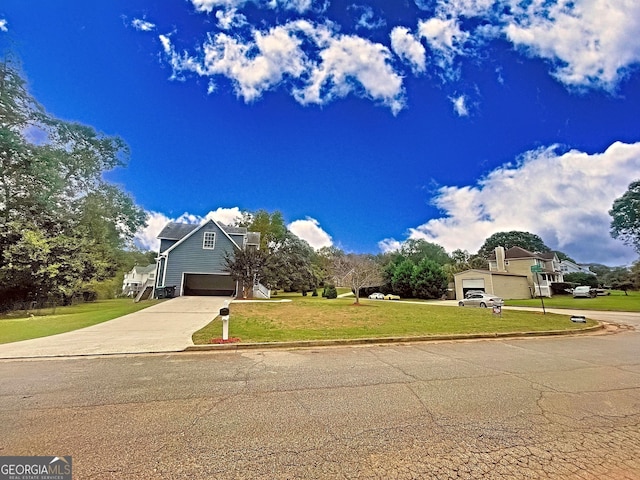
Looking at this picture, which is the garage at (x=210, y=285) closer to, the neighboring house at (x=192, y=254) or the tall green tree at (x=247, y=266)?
the neighboring house at (x=192, y=254)

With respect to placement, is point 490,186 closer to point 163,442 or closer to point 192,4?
point 192,4

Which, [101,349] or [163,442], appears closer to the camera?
[163,442]

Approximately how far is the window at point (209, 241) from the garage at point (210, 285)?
13.3 ft

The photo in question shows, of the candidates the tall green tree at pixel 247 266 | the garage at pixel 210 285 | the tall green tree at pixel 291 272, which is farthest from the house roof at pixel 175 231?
the tall green tree at pixel 291 272

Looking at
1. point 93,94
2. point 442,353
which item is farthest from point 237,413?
point 93,94

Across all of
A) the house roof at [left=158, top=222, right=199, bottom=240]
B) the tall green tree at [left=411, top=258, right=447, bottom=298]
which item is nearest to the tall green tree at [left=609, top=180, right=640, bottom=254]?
the tall green tree at [left=411, top=258, right=447, bottom=298]

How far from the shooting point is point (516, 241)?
73.8 meters

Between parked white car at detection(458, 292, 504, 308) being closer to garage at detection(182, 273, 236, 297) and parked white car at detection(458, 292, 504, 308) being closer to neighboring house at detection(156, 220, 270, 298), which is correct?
neighboring house at detection(156, 220, 270, 298)

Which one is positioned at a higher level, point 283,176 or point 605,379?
point 283,176

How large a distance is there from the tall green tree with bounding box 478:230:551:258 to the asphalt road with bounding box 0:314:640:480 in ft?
247

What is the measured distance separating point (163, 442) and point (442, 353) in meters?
6.26

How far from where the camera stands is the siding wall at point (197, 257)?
84.0 ft

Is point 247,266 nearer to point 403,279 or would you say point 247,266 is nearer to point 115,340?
point 115,340

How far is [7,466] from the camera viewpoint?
8.56 feet
